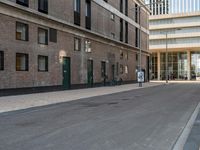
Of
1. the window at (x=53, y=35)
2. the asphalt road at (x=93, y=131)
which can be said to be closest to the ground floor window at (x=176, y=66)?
the window at (x=53, y=35)

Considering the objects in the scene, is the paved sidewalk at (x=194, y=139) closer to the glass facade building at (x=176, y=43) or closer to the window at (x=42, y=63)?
the window at (x=42, y=63)

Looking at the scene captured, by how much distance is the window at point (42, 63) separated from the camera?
2534 centimetres

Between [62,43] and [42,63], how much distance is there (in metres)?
3.57

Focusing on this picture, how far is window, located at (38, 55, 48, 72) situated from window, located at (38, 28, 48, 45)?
1126mm

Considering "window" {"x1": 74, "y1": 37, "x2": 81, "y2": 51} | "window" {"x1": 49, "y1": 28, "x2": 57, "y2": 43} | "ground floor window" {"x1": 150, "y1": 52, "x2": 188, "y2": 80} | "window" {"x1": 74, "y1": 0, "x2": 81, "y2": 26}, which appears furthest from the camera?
"ground floor window" {"x1": 150, "y1": 52, "x2": 188, "y2": 80}

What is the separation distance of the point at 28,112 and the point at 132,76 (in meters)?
39.5

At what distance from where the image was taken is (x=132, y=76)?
52562mm

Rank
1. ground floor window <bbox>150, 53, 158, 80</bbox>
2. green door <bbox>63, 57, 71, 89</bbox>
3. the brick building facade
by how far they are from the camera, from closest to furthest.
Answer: the brick building facade
green door <bbox>63, 57, 71, 89</bbox>
ground floor window <bbox>150, 53, 158, 80</bbox>

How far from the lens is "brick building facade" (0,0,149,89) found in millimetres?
21906

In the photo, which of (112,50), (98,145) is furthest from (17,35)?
(112,50)

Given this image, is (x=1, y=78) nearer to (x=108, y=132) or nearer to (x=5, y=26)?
(x=5, y=26)

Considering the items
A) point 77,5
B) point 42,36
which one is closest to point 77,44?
point 77,5

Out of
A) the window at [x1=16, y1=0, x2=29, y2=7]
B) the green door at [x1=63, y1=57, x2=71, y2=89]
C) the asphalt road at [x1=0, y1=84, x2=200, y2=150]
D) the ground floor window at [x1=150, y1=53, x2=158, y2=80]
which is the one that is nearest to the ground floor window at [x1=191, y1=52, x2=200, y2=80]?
the ground floor window at [x1=150, y1=53, x2=158, y2=80]

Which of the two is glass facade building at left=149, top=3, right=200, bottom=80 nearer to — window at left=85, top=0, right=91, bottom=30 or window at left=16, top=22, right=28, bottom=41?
window at left=85, top=0, right=91, bottom=30
